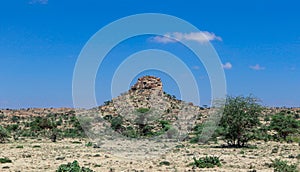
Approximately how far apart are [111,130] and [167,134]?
395 inches

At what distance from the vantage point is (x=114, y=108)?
7912 centimetres

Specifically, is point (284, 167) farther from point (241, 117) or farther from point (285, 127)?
point (285, 127)

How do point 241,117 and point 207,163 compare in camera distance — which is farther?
point 241,117

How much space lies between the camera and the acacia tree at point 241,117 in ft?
116

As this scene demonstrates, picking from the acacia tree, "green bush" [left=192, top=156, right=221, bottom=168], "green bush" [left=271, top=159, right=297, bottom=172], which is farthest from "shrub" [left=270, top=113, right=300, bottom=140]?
"green bush" [left=271, top=159, right=297, bottom=172]

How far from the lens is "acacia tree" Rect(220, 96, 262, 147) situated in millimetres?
35281

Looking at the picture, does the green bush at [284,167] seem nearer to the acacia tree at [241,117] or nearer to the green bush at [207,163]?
the green bush at [207,163]

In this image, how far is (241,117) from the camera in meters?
35.2

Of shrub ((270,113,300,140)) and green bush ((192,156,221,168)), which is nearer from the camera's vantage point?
green bush ((192,156,221,168))

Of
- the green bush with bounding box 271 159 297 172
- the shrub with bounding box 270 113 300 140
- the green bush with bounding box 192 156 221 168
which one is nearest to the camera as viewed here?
the green bush with bounding box 271 159 297 172

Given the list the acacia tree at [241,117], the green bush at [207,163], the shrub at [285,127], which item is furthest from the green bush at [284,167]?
the shrub at [285,127]

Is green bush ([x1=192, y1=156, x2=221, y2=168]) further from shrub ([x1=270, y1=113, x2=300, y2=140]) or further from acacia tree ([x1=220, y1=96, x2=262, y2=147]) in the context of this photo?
shrub ([x1=270, y1=113, x2=300, y2=140])

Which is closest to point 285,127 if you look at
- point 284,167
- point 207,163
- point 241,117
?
point 241,117

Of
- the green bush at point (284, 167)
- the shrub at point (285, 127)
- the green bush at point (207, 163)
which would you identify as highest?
the shrub at point (285, 127)
